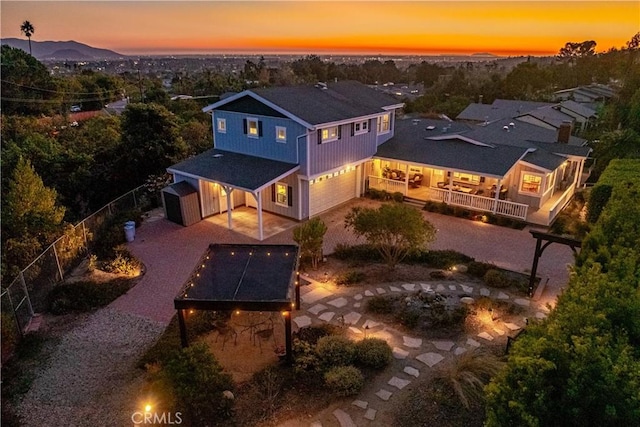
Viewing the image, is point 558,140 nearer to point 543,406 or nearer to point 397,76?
point 543,406

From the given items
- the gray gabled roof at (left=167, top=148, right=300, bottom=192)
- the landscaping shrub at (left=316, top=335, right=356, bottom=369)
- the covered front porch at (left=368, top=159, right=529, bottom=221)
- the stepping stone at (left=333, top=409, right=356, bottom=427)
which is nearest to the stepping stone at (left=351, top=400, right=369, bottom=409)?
the stepping stone at (left=333, top=409, right=356, bottom=427)

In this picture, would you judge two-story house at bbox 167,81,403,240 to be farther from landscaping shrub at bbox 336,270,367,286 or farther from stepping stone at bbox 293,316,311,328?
stepping stone at bbox 293,316,311,328

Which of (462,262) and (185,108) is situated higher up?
(185,108)

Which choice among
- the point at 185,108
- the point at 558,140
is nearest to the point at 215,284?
the point at 558,140

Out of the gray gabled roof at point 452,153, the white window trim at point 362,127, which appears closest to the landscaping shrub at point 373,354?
the gray gabled roof at point 452,153

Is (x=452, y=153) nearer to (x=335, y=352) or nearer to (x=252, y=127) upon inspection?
(x=252, y=127)

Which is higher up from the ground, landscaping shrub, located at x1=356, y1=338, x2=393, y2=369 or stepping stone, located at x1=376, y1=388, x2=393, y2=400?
landscaping shrub, located at x1=356, y1=338, x2=393, y2=369
